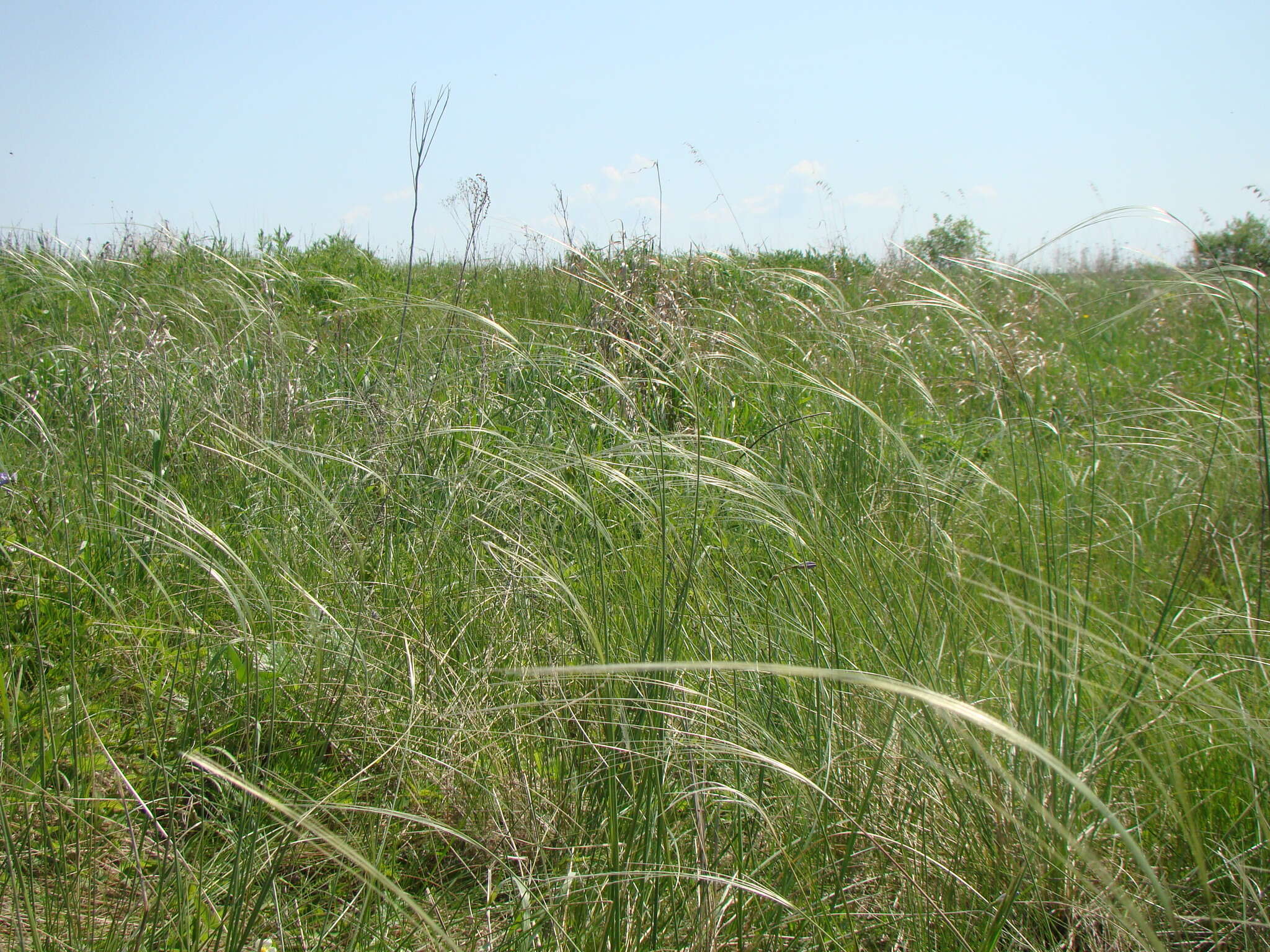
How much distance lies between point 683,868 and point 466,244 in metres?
1.92

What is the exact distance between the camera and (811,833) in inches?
40.1

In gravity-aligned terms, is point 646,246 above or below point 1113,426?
above

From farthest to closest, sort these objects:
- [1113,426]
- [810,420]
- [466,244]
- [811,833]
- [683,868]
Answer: [1113,426] < [810,420] < [466,244] < [683,868] < [811,833]

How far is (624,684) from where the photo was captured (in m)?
1.29

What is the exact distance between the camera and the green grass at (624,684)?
1066 mm

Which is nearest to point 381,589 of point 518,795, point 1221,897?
point 518,795

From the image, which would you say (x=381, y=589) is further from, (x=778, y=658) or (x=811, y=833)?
(x=811, y=833)

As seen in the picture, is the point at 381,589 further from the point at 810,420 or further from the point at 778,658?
the point at 810,420

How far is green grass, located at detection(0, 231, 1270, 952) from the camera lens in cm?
107

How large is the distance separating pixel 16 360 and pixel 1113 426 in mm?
4375

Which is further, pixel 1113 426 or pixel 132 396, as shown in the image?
pixel 1113 426

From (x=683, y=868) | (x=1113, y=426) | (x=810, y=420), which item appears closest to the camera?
(x=683, y=868)

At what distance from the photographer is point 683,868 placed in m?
1.13

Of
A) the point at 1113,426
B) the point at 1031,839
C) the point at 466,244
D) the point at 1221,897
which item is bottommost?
the point at 1221,897
